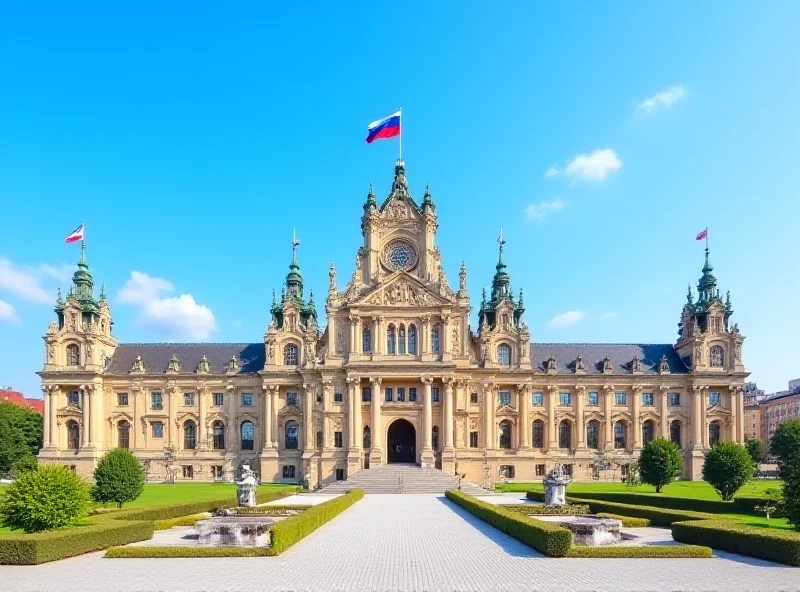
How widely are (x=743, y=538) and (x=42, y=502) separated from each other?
103 feet

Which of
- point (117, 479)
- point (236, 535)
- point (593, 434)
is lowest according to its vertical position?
point (593, 434)

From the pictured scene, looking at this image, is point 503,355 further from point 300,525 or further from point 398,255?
point 300,525

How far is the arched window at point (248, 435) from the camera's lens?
275 feet

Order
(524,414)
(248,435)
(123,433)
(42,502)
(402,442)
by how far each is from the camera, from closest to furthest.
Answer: (42,502)
(402,442)
(524,414)
(248,435)
(123,433)

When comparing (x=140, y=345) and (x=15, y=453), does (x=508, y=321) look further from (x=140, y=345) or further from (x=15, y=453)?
(x=15, y=453)

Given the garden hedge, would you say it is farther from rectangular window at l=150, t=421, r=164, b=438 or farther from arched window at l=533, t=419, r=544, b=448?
rectangular window at l=150, t=421, r=164, b=438

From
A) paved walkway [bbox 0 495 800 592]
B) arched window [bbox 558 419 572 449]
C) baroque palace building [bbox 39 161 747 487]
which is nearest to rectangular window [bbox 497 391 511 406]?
baroque palace building [bbox 39 161 747 487]

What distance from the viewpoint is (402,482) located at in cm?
6456

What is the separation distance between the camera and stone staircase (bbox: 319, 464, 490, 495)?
62812 mm

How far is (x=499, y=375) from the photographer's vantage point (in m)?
80.7

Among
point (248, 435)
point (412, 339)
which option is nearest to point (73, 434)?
point (248, 435)

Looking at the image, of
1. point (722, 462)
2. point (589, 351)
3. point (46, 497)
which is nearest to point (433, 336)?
point (589, 351)

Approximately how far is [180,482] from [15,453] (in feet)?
77.9

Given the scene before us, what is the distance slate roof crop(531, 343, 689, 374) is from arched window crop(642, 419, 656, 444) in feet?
22.0
